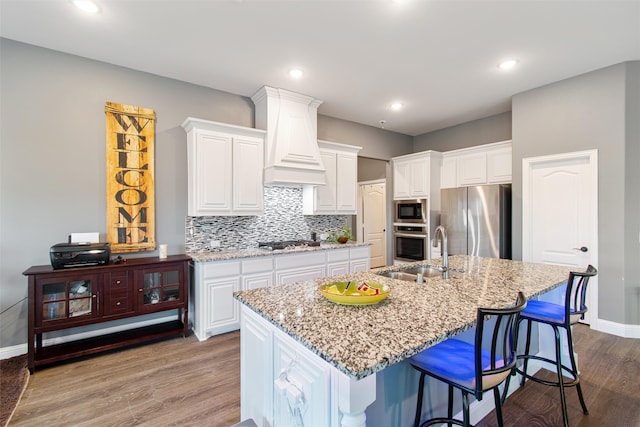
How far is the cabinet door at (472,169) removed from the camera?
459cm

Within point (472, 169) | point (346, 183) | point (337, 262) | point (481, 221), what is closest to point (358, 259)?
point (337, 262)

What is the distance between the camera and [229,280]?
10.5 feet

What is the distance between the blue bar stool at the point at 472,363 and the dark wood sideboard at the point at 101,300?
2604 millimetres

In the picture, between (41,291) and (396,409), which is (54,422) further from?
(396,409)

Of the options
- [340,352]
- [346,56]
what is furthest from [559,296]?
[346,56]

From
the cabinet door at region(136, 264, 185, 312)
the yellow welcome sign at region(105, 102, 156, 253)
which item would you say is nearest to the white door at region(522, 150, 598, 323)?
the cabinet door at region(136, 264, 185, 312)

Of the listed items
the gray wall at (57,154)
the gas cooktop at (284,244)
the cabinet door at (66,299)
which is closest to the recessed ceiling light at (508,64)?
the gas cooktop at (284,244)

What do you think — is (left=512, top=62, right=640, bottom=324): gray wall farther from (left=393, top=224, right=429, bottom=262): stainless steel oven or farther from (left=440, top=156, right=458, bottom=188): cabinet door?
(left=393, top=224, right=429, bottom=262): stainless steel oven

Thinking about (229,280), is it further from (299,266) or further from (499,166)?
(499,166)

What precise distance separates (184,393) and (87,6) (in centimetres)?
303

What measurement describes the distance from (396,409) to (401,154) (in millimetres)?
5105

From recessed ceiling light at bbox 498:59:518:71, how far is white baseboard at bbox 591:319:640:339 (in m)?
2.99

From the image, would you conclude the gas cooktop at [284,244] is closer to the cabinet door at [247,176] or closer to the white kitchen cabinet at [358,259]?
the cabinet door at [247,176]

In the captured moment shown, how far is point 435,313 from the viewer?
140 cm
